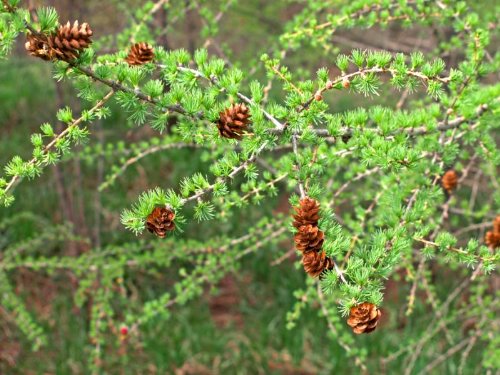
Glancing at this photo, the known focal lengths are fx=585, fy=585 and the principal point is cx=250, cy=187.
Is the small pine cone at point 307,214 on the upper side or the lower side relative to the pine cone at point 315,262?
upper

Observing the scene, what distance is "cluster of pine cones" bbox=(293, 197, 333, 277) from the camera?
1.22 metres

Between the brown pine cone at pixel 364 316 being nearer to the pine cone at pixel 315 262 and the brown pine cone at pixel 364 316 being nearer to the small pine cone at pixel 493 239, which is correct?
the pine cone at pixel 315 262

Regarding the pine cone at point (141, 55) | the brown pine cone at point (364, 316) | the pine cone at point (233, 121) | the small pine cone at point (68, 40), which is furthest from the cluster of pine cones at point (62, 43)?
the brown pine cone at point (364, 316)

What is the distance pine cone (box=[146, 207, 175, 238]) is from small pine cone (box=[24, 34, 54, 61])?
1.26 ft

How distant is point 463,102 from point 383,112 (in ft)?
0.81

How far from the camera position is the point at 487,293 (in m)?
4.83

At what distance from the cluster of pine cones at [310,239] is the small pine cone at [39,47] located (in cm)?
61

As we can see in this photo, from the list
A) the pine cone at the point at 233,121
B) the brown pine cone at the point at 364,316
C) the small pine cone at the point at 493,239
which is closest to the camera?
the brown pine cone at the point at 364,316

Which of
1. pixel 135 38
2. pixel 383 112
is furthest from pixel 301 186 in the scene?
pixel 135 38

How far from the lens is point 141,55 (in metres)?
1.42

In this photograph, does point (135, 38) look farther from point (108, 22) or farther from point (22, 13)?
point (108, 22)

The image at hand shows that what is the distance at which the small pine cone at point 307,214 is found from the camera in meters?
1.25

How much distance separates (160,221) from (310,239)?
1.05 feet

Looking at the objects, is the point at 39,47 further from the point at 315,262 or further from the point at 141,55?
the point at 315,262
